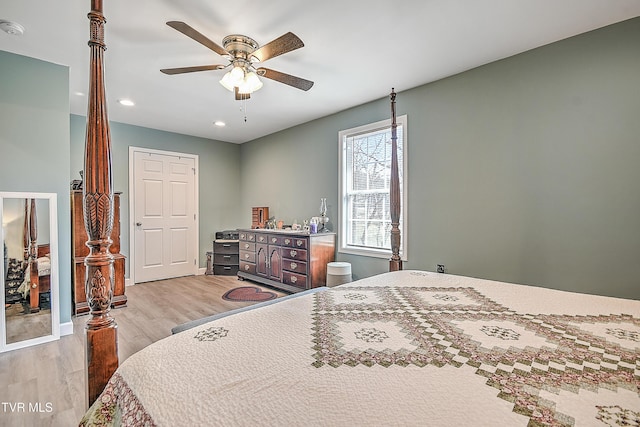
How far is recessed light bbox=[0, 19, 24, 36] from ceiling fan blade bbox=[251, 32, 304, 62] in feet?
5.59

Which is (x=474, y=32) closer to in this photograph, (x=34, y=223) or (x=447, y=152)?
(x=447, y=152)

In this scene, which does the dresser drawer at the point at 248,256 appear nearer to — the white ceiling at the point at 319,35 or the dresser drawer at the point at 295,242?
the dresser drawer at the point at 295,242

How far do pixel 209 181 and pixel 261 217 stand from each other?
1.32 metres

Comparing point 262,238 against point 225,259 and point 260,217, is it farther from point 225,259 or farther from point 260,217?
point 225,259

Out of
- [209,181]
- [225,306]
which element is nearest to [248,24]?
[225,306]

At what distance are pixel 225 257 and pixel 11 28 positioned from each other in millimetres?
3839

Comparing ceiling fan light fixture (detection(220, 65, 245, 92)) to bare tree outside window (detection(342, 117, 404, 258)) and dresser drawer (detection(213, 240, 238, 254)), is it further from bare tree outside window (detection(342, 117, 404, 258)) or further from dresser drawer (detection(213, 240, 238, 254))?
dresser drawer (detection(213, 240, 238, 254))

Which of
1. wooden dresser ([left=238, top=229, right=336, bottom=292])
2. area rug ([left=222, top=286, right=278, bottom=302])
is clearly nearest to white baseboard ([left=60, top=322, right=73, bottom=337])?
area rug ([left=222, top=286, right=278, bottom=302])

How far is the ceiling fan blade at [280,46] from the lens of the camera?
1918 millimetres

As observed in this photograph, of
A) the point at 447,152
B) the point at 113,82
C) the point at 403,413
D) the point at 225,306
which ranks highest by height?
the point at 113,82

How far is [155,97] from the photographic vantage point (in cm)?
358

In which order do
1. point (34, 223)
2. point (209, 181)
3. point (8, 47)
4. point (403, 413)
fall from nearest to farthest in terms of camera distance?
point (403, 413)
point (8, 47)
point (34, 223)
point (209, 181)

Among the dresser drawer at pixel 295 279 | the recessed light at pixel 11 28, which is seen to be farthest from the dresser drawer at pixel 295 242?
the recessed light at pixel 11 28

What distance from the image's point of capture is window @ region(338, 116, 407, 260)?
11.8 ft
